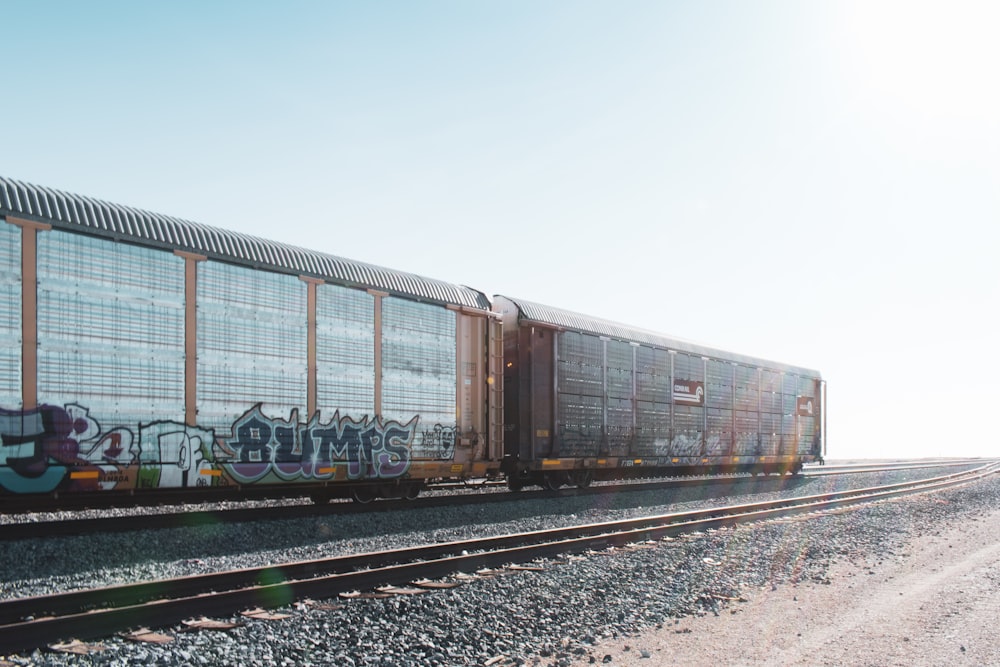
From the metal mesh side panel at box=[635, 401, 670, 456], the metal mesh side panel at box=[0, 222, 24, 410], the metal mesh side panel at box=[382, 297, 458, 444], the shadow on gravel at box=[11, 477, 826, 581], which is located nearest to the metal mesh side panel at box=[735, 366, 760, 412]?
the metal mesh side panel at box=[635, 401, 670, 456]

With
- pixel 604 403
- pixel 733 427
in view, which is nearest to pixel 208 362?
pixel 604 403

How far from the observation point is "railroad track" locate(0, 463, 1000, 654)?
604cm

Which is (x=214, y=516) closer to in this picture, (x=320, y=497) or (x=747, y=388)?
(x=320, y=497)

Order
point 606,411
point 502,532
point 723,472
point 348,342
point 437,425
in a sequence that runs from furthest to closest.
Result: 1. point 723,472
2. point 606,411
3. point 437,425
4. point 348,342
5. point 502,532

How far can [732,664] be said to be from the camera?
6.20 m

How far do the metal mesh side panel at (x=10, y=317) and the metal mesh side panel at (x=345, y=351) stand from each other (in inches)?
173

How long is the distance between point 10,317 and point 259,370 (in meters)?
3.45

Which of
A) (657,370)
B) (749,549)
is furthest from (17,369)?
(657,370)

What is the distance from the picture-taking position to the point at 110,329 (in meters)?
10.6

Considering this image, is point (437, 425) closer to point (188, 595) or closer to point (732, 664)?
point (188, 595)

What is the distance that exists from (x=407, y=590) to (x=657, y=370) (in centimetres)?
1527

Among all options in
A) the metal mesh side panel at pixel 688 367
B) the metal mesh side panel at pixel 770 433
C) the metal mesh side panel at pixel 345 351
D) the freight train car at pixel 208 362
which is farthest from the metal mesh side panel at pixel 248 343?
the metal mesh side panel at pixel 770 433

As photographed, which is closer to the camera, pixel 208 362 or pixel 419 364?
pixel 208 362

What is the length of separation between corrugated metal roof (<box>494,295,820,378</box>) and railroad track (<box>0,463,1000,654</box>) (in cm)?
672
